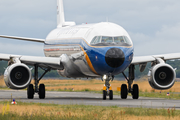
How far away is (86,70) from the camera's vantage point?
2675 centimetres

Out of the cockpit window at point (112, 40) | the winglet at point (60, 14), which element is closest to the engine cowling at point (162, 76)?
the cockpit window at point (112, 40)

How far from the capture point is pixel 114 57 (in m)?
23.9

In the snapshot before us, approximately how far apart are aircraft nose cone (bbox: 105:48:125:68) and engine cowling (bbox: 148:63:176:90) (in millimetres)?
3792

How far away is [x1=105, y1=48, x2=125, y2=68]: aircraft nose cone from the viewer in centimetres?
2388

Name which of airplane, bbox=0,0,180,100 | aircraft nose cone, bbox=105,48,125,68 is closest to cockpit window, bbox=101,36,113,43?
airplane, bbox=0,0,180,100

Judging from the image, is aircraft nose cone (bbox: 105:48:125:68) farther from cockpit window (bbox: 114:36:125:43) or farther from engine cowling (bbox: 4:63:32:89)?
engine cowling (bbox: 4:63:32:89)

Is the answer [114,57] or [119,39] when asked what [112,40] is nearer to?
[119,39]

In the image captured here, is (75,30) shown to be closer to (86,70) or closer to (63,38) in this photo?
(63,38)

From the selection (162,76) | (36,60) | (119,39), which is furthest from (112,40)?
(36,60)

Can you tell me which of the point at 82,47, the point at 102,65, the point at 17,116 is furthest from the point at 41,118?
the point at 82,47

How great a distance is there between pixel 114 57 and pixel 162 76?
4.86 meters

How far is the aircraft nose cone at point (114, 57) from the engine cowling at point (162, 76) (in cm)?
379

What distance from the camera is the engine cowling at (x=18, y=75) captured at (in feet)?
85.8

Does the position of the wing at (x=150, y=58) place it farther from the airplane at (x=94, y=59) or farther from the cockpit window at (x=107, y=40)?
the cockpit window at (x=107, y=40)
